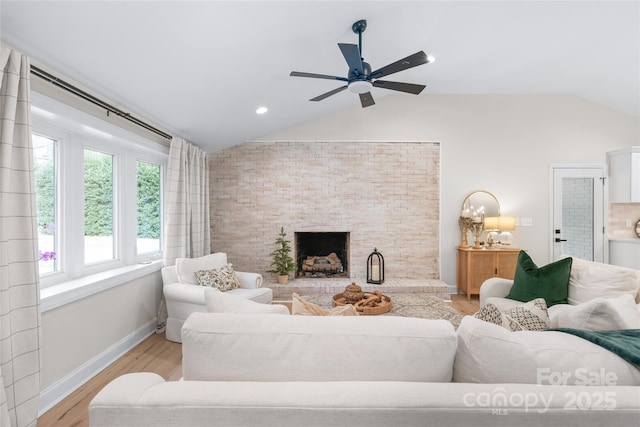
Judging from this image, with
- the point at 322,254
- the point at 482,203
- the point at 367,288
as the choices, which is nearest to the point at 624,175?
the point at 482,203

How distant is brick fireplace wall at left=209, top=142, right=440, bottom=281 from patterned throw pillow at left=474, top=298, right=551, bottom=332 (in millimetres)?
3514

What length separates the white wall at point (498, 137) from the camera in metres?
4.97

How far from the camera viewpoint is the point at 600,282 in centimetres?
242

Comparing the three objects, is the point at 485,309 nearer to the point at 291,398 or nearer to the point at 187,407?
the point at 291,398

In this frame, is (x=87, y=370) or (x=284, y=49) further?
(x=284, y=49)

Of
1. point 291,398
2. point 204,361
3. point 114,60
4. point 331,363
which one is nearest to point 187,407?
point 204,361

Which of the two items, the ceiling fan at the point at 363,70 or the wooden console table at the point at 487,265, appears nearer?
the ceiling fan at the point at 363,70

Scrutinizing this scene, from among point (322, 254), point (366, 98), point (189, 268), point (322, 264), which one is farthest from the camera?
point (322, 254)

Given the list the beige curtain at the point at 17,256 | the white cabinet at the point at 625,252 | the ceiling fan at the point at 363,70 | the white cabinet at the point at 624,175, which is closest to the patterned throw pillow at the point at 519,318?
the ceiling fan at the point at 363,70

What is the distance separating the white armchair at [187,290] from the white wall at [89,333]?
292 mm

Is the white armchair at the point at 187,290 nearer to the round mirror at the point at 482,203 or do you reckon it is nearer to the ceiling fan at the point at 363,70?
the ceiling fan at the point at 363,70

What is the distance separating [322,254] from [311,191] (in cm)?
117

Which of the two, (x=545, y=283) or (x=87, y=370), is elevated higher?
(x=545, y=283)

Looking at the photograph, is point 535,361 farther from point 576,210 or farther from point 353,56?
point 576,210
